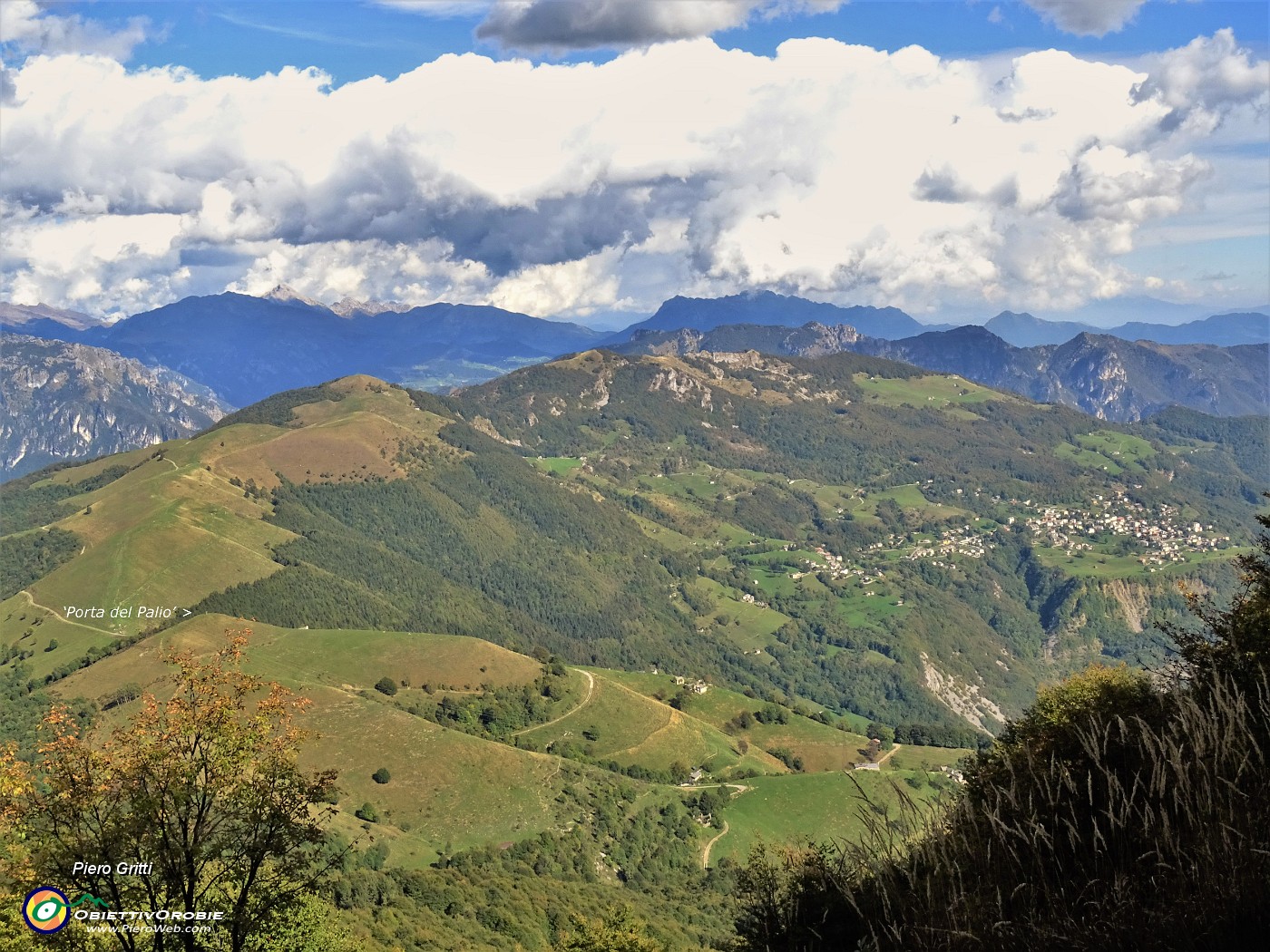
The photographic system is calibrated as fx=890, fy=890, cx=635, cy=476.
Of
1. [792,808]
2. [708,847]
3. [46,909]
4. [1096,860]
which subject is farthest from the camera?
[792,808]

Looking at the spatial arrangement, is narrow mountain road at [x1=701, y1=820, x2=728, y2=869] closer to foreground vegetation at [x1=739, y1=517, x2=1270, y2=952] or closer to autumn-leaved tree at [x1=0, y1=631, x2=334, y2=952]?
autumn-leaved tree at [x1=0, y1=631, x2=334, y2=952]

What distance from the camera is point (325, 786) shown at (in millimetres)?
23891

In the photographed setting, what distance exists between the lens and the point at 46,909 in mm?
21156

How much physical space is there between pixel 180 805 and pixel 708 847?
134304mm

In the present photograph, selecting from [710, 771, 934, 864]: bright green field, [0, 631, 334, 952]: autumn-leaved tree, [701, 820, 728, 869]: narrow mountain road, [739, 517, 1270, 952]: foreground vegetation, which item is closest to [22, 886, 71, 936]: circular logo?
[0, 631, 334, 952]: autumn-leaved tree

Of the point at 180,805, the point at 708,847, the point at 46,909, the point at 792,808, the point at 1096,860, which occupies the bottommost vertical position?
the point at 708,847

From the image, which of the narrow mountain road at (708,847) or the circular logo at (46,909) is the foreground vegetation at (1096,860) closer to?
the circular logo at (46,909)

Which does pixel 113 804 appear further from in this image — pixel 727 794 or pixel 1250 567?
pixel 727 794

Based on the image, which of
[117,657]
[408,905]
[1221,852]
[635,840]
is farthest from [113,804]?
[117,657]

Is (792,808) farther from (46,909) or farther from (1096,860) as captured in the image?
(1096,860)

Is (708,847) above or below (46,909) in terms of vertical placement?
below

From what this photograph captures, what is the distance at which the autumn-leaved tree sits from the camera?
68.1 feet

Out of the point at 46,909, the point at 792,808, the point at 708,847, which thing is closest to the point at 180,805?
the point at 46,909

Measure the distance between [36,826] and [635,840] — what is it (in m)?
129
